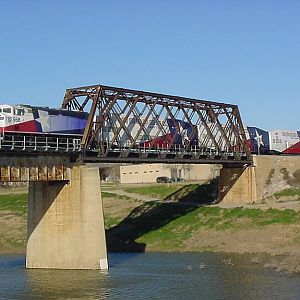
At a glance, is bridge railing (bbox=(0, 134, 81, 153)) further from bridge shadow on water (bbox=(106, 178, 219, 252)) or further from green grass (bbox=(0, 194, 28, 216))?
green grass (bbox=(0, 194, 28, 216))

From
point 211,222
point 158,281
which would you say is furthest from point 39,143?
point 211,222

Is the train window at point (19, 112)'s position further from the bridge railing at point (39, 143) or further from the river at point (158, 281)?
the river at point (158, 281)

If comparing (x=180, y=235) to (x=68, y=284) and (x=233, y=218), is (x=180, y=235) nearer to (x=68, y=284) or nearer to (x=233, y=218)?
(x=233, y=218)

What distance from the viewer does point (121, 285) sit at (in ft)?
169

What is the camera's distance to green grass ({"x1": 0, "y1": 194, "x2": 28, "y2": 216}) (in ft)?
323

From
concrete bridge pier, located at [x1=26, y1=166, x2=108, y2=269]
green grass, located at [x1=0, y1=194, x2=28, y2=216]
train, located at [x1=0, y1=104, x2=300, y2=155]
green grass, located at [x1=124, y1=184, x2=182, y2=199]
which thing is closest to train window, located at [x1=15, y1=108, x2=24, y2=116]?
train, located at [x1=0, y1=104, x2=300, y2=155]

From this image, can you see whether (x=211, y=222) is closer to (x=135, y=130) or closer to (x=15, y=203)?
(x=135, y=130)

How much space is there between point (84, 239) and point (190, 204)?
37.2 m

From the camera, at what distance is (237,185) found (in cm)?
9662

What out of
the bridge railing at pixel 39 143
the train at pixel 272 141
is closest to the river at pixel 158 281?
the bridge railing at pixel 39 143

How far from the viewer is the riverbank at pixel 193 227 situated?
240 ft

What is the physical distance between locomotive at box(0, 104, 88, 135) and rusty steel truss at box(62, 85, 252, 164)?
167 cm

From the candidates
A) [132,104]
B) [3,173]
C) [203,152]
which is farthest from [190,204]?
[3,173]

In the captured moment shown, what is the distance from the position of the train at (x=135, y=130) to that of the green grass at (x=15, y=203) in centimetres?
2427
